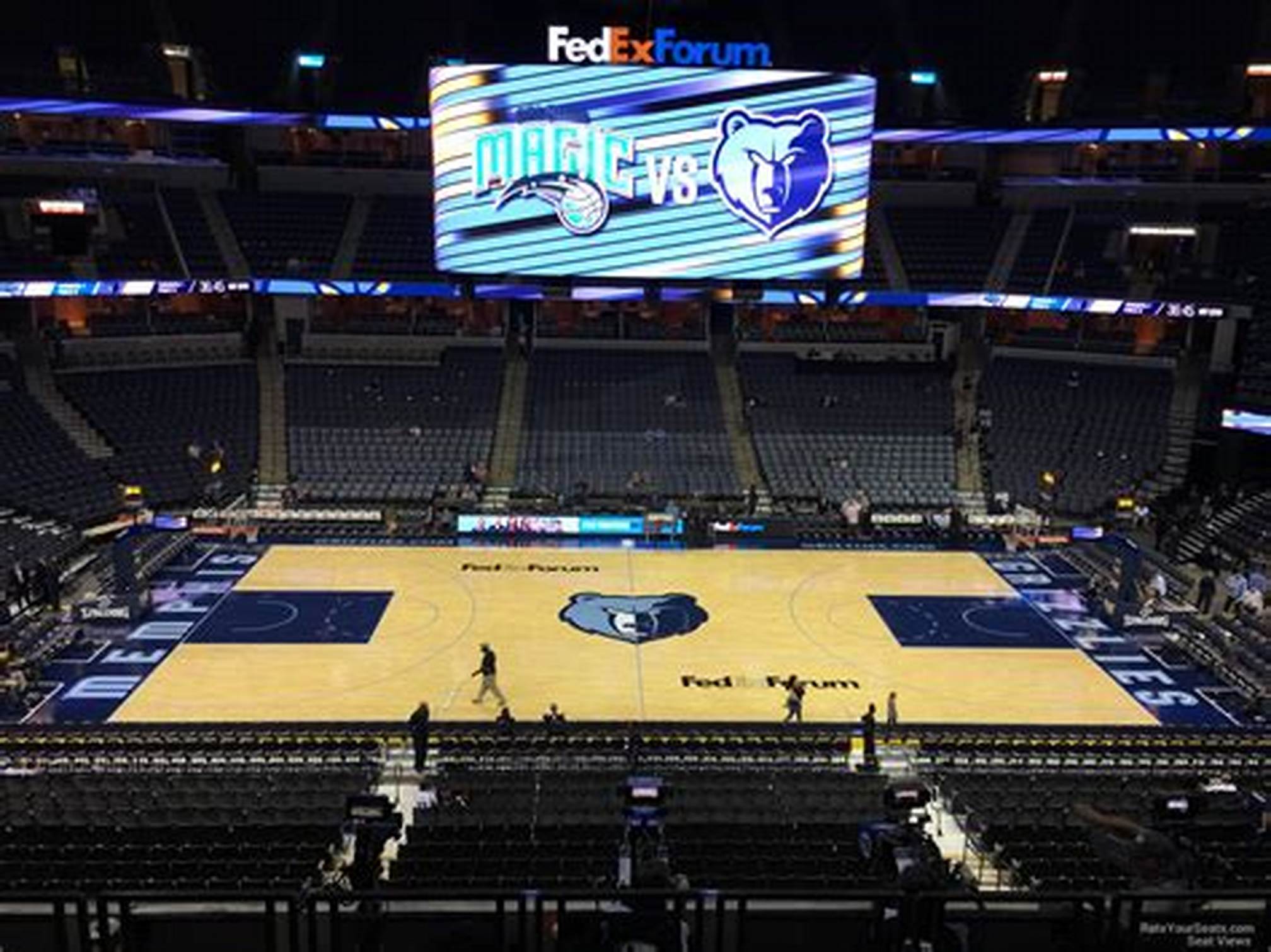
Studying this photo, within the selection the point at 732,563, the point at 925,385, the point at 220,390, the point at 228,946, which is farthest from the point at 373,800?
the point at 925,385

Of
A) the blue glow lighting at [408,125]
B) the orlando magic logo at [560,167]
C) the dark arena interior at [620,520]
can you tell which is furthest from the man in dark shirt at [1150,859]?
the blue glow lighting at [408,125]

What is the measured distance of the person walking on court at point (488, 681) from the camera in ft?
79.8

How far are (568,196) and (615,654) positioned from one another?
16.9m

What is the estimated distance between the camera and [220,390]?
45.6 meters

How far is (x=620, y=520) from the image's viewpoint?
1563 inches

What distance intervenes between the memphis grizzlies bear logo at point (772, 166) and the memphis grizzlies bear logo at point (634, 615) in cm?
1385

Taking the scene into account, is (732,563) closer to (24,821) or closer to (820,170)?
(820,170)

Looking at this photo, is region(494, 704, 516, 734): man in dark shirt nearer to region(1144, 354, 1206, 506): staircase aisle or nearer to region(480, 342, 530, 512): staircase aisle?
region(480, 342, 530, 512): staircase aisle

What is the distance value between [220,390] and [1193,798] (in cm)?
4131

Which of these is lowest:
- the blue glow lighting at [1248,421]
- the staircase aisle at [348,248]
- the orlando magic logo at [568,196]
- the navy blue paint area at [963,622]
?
the navy blue paint area at [963,622]

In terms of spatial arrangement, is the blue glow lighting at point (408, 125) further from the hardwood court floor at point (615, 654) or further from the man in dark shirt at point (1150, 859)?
the man in dark shirt at point (1150, 859)

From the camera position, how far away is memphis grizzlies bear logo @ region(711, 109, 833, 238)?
120 feet

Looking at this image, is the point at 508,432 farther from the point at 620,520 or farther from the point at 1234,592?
the point at 1234,592

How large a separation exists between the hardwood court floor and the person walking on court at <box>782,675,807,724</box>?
1.67 feet
